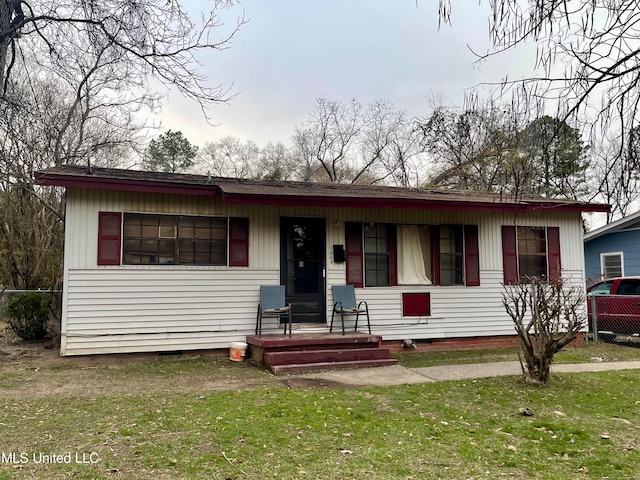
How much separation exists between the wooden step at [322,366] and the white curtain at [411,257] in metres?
1.99

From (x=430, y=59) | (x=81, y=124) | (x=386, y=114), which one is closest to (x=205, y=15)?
(x=430, y=59)

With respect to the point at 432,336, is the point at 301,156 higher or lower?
higher

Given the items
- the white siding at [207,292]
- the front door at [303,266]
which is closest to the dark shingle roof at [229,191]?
the white siding at [207,292]

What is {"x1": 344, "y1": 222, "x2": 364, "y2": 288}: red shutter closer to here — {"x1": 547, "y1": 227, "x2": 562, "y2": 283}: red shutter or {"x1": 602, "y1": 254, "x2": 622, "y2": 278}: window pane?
{"x1": 547, "y1": 227, "x2": 562, "y2": 283}: red shutter

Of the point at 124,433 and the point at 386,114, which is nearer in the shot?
the point at 124,433

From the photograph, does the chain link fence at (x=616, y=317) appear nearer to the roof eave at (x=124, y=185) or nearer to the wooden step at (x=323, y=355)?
the wooden step at (x=323, y=355)

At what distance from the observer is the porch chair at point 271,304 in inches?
304

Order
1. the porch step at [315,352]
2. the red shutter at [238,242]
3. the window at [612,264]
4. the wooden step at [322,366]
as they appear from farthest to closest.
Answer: the window at [612,264], the red shutter at [238,242], the porch step at [315,352], the wooden step at [322,366]

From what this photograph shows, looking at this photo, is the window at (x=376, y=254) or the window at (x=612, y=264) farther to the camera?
the window at (x=612, y=264)

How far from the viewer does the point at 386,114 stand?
27656mm

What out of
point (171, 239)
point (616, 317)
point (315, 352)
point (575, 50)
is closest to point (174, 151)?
point (171, 239)

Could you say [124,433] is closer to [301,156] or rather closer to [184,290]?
[184,290]

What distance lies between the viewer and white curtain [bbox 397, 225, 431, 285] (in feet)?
28.8

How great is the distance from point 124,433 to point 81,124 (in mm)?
14995
